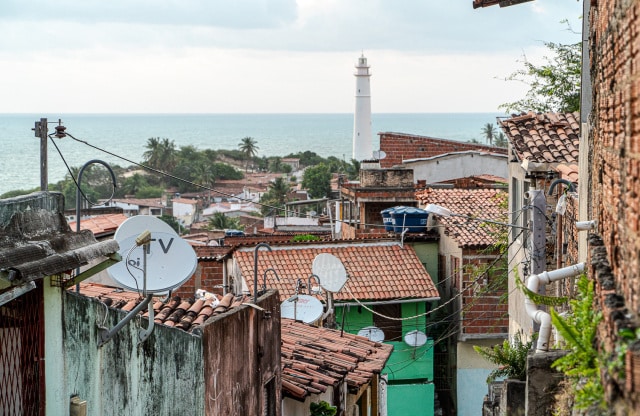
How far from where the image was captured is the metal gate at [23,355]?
8.75 meters

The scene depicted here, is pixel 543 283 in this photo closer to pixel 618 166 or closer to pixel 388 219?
pixel 618 166

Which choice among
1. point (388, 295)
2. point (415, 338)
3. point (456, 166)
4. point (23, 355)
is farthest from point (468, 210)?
point (23, 355)

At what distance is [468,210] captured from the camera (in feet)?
104

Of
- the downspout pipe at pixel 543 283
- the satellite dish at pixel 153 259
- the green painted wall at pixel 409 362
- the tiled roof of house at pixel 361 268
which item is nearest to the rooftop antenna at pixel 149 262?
the satellite dish at pixel 153 259

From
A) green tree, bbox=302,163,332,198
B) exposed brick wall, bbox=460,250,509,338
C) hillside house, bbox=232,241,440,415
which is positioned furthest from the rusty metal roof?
green tree, bbox=302,163,332,198

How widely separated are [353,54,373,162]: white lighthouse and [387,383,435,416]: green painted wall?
202 ft

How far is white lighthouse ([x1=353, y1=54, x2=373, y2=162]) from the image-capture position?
91500 millimetres

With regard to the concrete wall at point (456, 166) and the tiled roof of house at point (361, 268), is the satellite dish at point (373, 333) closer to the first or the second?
the tiled roof of house at point (361, 268)

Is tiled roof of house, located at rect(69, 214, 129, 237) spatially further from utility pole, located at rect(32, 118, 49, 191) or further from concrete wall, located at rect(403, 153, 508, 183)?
concrete wall, located at rect(403, 153, 508, 183)

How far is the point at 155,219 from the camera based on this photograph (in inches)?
418

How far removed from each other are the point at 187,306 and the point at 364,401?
6836 mm

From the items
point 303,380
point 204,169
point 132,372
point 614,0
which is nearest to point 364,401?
point 303,380

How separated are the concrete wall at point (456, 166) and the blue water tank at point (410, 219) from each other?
10171 mm

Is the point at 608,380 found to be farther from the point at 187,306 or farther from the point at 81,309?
the point at 187,306
